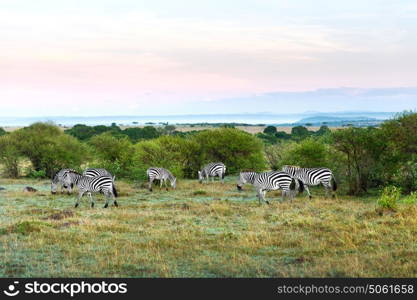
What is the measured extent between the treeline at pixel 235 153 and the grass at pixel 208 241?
7548mm

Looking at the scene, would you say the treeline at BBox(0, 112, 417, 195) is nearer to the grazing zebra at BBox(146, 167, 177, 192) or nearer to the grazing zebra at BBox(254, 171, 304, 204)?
the grazing zebra at BBox(146, 167, 177, 192)

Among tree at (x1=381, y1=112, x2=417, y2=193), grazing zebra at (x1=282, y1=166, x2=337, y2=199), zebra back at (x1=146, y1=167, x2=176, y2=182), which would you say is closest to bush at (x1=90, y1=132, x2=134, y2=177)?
zebra back at (x1=146, y1=167, x2=176, y2=182)

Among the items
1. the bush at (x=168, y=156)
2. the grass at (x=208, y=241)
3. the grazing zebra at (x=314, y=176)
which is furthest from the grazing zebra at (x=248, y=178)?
the bush at (x=168, y=156)

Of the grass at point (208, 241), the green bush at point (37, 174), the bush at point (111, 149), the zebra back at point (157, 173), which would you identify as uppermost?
the bush at point (111, 149)

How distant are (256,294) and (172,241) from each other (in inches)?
207

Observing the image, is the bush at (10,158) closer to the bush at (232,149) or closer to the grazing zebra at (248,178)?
the bush at (232,149)

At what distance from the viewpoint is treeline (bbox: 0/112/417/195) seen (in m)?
28.6

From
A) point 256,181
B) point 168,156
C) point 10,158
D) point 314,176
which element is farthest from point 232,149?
→ point 10,158

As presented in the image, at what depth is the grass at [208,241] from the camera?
10648 millimetres

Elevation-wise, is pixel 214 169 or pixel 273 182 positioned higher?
pixel 273 182

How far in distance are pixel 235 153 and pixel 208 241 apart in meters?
28.4

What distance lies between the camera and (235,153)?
42.0 m

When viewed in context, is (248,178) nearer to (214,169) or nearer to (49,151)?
(214,169)

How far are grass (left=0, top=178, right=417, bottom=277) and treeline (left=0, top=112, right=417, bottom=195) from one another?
7.55 metres
